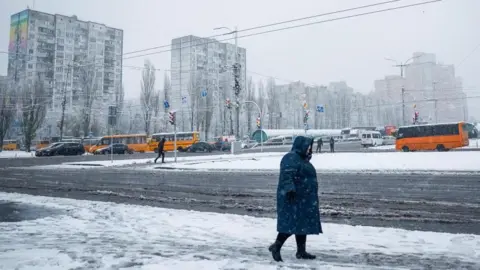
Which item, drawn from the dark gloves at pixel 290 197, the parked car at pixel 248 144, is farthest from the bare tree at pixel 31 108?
the dark gloves at pixel 290 197

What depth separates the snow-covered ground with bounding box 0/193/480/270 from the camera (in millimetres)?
4234

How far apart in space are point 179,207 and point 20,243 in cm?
378

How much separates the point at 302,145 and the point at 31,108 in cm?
5965

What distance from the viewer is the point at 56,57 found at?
72938 mm

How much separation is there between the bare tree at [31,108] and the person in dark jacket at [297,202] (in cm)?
5893

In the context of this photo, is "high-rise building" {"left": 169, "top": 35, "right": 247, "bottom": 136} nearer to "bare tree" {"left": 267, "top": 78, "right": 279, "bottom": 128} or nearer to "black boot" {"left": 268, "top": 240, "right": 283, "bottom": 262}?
"bare tree" {"left": 267, "top": 78, "right": 279, "bottom": 128}

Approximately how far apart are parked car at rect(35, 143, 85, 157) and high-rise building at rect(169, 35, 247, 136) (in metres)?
24.3

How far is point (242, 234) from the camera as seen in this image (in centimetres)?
580

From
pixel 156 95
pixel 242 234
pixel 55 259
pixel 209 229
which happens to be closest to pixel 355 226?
pixel 242 234

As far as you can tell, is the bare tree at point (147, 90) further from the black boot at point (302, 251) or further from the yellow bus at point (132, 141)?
the black boot at point (302, 251)

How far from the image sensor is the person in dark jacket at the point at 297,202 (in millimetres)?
4273

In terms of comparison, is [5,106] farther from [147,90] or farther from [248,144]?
[248,144]

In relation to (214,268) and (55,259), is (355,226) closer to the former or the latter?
(214,268)

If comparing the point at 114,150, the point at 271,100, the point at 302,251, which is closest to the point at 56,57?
the point at 114,150
